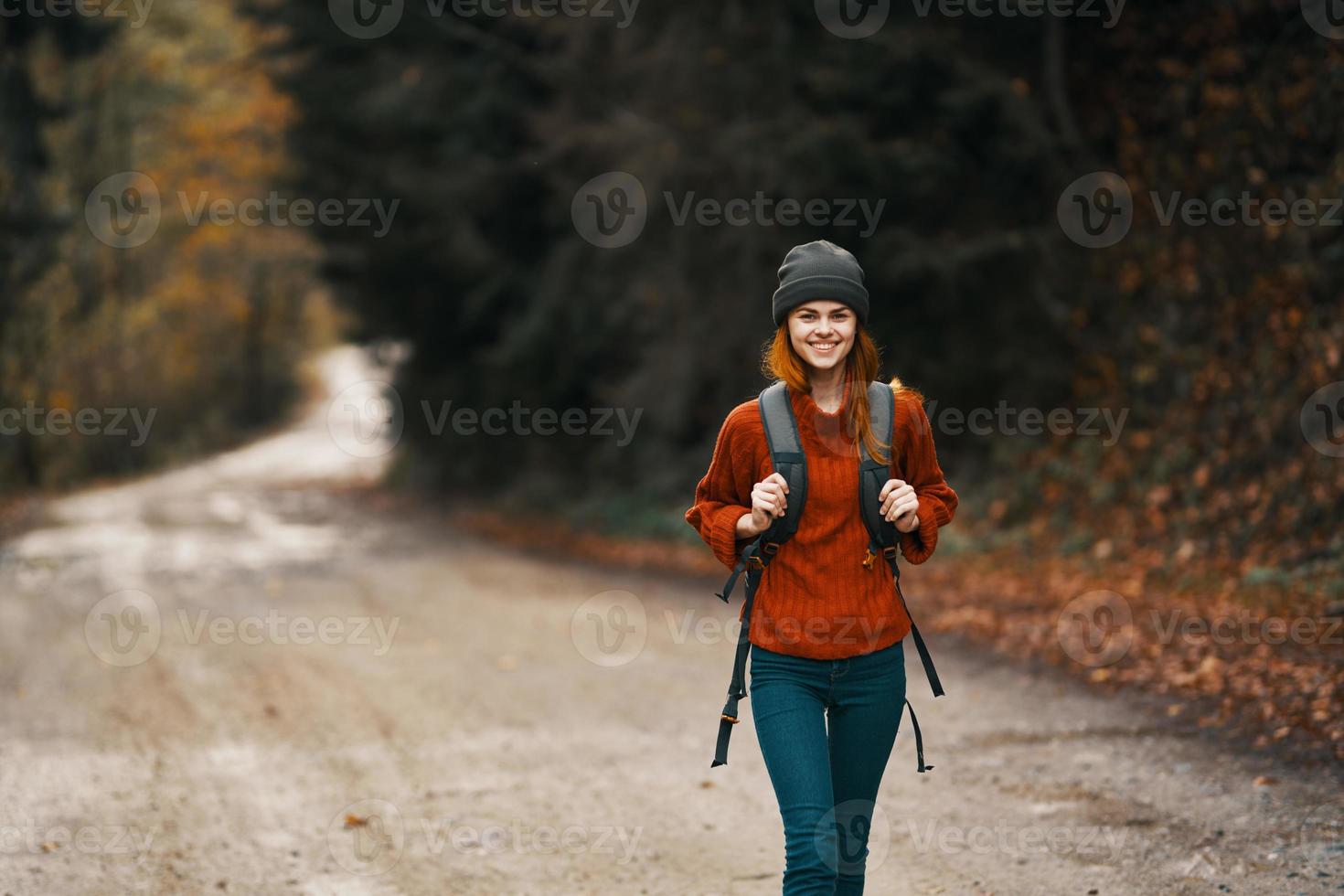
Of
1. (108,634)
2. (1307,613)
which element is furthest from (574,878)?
A: (108,634)

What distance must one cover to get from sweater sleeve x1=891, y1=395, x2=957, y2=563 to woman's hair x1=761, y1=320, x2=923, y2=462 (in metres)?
0.07

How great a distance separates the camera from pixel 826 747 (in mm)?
3518

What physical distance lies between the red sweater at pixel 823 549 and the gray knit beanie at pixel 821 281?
0.81 ft

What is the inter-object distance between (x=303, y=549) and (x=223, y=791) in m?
11.0

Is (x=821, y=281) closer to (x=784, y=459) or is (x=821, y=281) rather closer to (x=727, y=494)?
(x=784, y=459)

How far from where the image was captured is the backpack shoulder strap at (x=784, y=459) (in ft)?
11.4

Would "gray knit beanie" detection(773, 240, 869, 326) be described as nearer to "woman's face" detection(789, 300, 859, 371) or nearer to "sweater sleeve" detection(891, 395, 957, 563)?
"woman's face" detection(789, 300, 859, 371)

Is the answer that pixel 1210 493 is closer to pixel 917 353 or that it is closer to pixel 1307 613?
pixel 1307 613

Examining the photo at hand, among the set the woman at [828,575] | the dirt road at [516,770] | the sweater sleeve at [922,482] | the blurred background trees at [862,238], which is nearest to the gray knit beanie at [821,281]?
the woman at [828,575]

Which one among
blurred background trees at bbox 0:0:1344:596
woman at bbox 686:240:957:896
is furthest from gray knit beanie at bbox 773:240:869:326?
blurred background trees at bbox 0:0:1344:596

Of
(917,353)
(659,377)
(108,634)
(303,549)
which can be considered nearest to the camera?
(108,634)

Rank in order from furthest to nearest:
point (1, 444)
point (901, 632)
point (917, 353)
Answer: point (1, 444), point (917, 353), point (901, 632)

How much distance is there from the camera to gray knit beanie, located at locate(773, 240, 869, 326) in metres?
3.56

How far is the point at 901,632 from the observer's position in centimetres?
363
